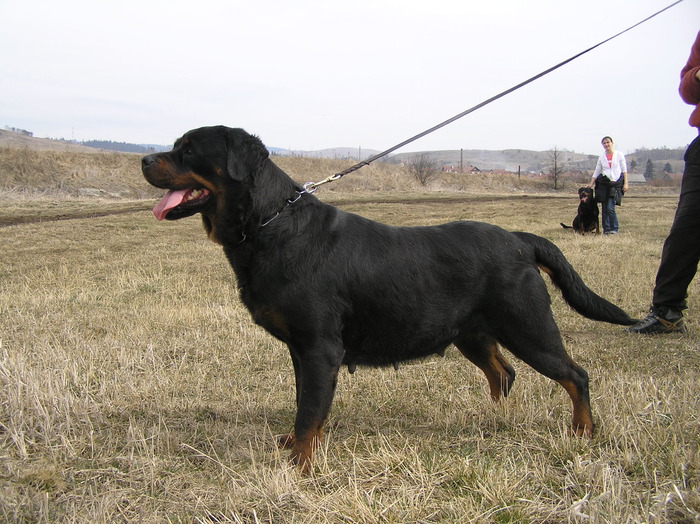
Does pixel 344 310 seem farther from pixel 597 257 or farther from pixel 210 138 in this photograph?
pixel 597 257

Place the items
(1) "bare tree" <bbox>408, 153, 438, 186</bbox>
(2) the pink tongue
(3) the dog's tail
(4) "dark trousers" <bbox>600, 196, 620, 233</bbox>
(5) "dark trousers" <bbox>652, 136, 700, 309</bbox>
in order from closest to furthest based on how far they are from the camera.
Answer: (2) the pink tongue
(3) the dog's tail
(5) "dark trousers" <bbox>652, 136, 700, 309</bbox>
(4) "dark trousers" <bbox>600, 196, 620, 233</bbox>
(1) "bare tree" <bbox>408, 153, 438, 186</bbox>

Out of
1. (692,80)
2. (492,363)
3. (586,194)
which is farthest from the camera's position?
(586,194)

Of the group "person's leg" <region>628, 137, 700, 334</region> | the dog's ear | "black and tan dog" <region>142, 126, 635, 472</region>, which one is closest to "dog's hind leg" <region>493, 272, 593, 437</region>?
"black and tan dog" <region>142, 126, 635, 472</region>

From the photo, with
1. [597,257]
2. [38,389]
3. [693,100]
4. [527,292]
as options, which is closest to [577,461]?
[527,292]

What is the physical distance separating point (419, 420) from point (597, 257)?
7.58m

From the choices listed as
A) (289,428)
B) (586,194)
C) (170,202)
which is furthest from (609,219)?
(170,202)

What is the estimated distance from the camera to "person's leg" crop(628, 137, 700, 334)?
5398mm

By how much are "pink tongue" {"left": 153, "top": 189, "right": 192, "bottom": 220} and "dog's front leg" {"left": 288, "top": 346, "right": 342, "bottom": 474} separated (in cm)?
119

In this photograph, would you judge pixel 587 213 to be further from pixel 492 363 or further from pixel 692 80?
pixel 492 363

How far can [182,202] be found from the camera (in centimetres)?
340

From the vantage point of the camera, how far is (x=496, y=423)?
3691mm

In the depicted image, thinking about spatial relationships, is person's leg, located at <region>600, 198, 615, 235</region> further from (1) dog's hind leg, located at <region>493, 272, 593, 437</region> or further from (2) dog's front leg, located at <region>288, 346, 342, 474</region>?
(2) dog's front leg, located at <region>288, 346, 342, 474</region>

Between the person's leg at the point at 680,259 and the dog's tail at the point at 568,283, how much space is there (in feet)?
7.15

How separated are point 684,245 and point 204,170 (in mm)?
4728
